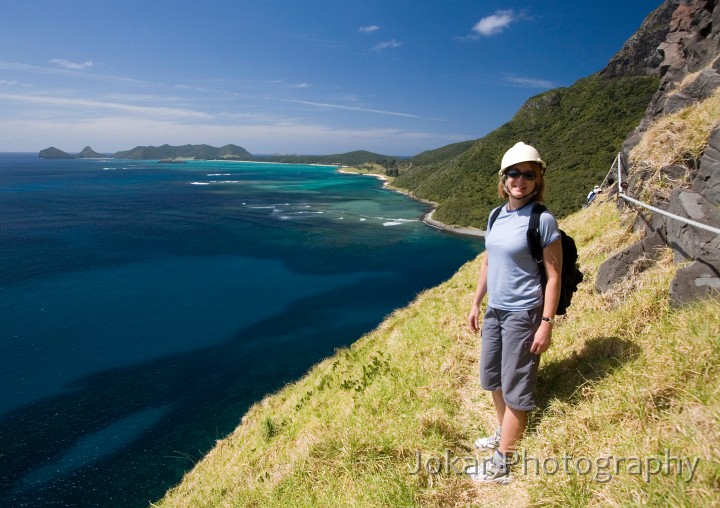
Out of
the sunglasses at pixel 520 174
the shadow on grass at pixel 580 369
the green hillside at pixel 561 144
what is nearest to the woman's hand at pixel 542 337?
the shadow on grass at pixel 580 369

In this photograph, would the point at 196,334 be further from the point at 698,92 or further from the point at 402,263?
the point at 698,92

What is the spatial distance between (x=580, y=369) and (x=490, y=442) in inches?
55.7

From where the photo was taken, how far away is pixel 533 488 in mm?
3041

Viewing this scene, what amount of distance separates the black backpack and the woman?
0.04m

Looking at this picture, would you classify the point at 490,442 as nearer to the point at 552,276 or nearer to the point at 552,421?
the point at 552,421

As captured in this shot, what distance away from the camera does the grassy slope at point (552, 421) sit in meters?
2.78

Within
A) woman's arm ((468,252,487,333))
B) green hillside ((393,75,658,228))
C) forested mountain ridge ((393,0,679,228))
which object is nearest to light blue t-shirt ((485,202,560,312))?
woman's arm ((468,252,487,333))

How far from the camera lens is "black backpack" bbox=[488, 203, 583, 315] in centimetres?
319

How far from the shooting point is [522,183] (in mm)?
3359

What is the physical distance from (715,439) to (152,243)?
7131cm

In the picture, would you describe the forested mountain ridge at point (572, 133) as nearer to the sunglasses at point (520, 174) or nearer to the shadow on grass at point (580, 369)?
the shadow on grass at point (580, 369)

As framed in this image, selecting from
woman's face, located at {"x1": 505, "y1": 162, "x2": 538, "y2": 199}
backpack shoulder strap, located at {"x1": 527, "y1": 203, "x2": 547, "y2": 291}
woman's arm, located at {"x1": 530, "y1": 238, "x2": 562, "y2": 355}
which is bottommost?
woman's arm, located at {"x1": 530, "y1": 238, "x2": 562, "y2": 355}

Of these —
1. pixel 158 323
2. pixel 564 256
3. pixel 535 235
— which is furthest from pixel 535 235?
pixel 158 323

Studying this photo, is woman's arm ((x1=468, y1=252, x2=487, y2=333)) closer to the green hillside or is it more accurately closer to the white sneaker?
the white sneaker
